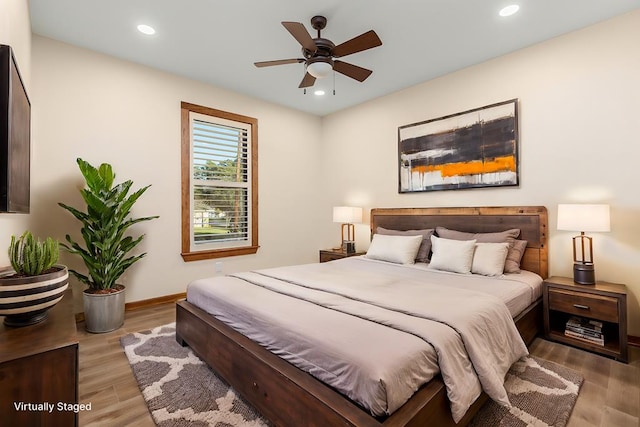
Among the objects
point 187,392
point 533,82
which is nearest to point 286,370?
point 187,392

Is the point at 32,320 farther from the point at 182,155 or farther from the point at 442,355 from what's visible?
the point at 182,155

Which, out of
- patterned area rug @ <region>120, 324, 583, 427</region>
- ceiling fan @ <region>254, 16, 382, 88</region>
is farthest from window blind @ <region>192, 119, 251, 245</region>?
patterned area rug @ <region>120, 324, 583, 427</region>

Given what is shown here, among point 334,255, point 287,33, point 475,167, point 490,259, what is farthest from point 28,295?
point 475,167

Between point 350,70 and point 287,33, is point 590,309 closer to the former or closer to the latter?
point 350,70

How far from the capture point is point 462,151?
369cm

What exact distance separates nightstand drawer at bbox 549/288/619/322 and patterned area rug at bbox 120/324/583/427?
570 millimetres

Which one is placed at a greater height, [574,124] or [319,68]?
[319,68]

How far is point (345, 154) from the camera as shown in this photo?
5129mm

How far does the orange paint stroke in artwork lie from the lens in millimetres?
3338

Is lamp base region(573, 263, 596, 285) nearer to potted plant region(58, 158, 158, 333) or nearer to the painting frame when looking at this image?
the painting frame

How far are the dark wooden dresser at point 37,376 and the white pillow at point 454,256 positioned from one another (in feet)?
9.70

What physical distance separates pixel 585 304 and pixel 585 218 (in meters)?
0.72

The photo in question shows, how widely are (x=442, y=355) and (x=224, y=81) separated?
13.2 feet

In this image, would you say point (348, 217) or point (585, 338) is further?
point (348, 217)
